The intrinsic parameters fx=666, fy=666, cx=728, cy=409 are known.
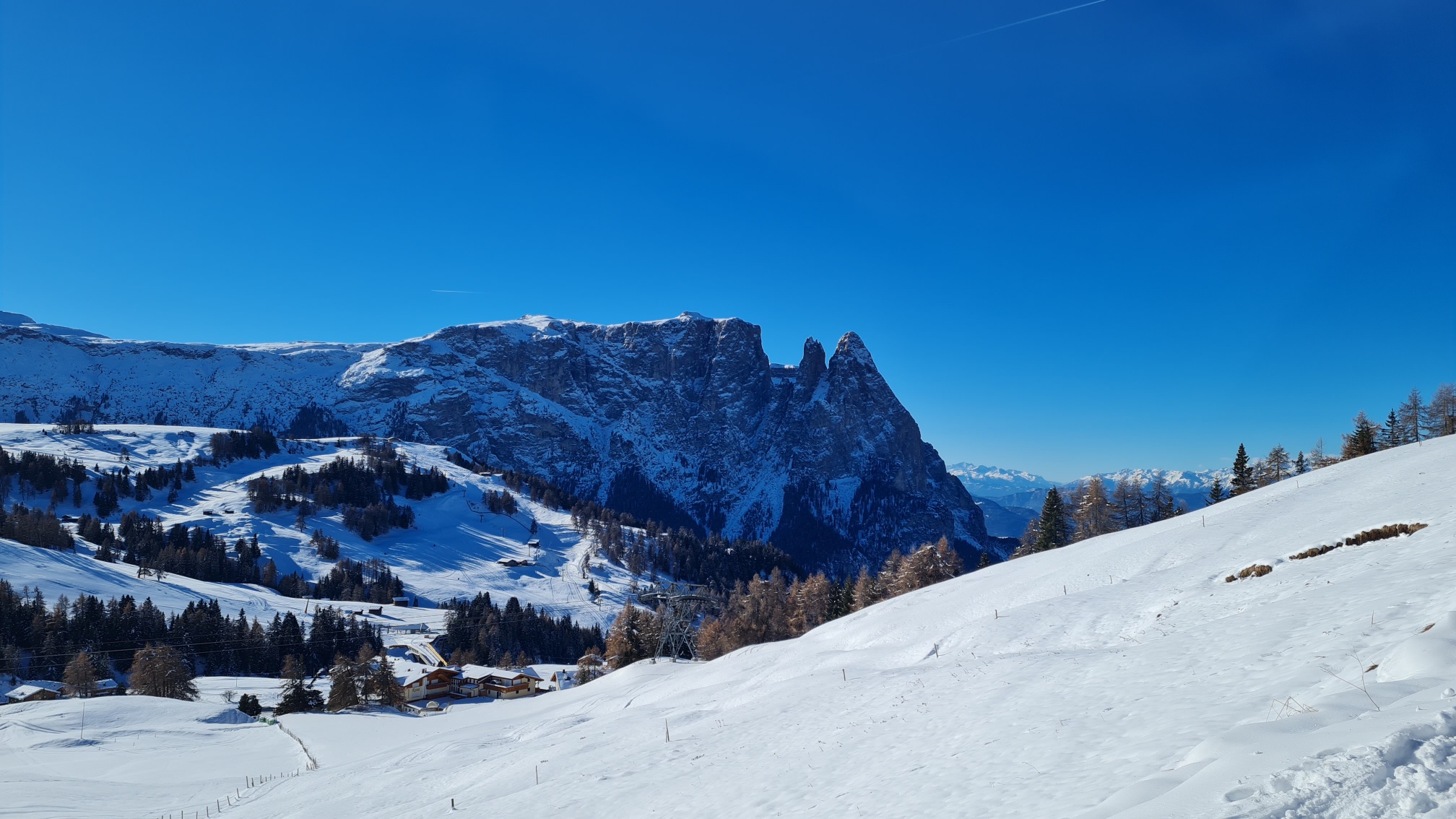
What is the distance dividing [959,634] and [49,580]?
129843mm

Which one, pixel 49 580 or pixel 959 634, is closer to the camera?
pixel 959 634

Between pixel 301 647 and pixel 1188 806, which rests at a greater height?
pixel 1188 806

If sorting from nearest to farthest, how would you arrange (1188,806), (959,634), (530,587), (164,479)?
(1188,806)
(959,634)
(530,587)
(164,479)

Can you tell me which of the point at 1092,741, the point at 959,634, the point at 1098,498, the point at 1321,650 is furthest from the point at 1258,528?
the point at 1098,498

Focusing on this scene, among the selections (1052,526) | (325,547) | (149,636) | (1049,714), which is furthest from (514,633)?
(1049,714)

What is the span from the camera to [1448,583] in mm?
14859

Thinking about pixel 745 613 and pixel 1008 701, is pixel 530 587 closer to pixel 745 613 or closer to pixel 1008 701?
pixel 745 613

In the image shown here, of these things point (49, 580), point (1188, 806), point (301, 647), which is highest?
point (49, 580)

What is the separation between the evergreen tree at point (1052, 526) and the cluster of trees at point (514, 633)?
83.0 meters

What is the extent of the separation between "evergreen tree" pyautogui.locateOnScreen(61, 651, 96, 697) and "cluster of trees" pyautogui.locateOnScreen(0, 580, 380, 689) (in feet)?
4.13

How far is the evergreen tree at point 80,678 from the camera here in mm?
66062

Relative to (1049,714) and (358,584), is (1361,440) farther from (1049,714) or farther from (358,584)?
(358,584)

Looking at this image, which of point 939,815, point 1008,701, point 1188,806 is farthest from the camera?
point 1008,701

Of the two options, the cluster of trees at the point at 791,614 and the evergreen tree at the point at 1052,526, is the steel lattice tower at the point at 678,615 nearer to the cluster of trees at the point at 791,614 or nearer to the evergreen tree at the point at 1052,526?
the cluster of trees at the point at 791,614
